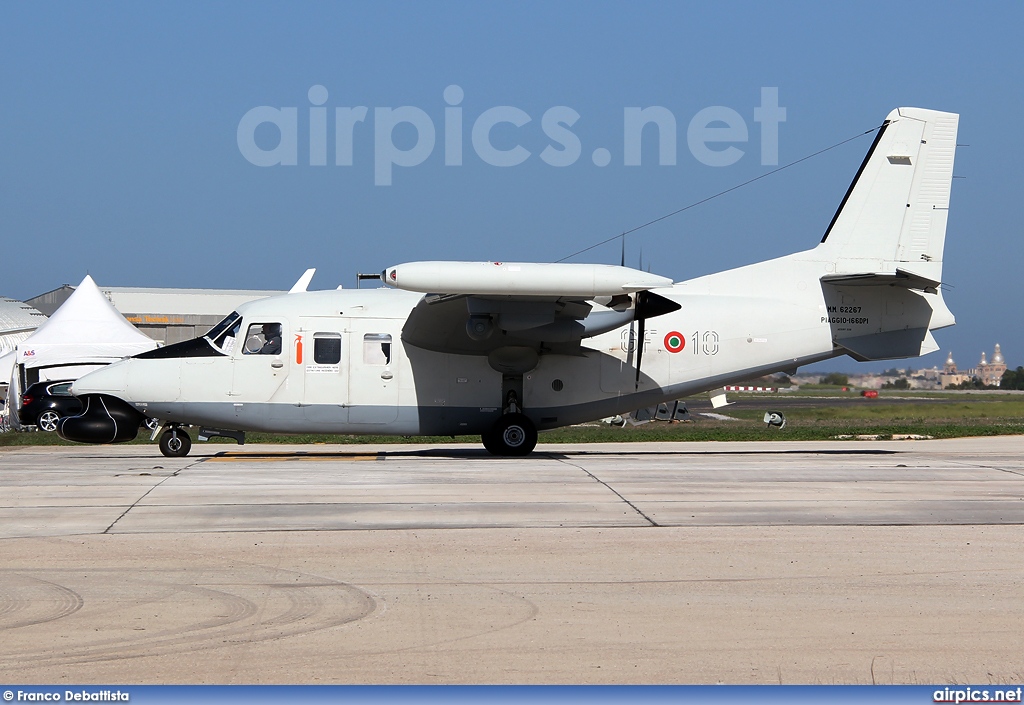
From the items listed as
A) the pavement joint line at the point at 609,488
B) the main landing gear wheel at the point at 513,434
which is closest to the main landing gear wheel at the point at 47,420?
the main landing gear wheel at the point at 513,434

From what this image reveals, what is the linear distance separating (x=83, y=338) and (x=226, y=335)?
48.5ft

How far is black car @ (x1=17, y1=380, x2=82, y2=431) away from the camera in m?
20.9

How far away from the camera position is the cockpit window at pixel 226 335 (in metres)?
18.2

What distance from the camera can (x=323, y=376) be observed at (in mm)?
18234

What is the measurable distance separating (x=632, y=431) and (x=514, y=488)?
19.5 metres

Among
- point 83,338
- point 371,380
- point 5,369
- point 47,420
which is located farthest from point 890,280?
point 5,369

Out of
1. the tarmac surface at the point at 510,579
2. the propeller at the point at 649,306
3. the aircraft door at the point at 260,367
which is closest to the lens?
the tarmac surface at the point at 510,579

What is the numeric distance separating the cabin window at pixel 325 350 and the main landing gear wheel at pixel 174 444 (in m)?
3.01

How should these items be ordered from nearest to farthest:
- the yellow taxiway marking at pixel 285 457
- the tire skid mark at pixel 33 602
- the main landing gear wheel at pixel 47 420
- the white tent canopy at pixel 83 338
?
the tire skid mark at pixel 33 602 → the yellow taxiway marking at pixel 285 457 → the main landing gear wheel at pixel 47 420 → the white tent canopy at pixel 83 338

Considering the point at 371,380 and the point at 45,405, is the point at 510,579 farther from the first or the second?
the point at 45,405

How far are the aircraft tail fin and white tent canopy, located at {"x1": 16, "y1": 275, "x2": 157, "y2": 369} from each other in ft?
68.1

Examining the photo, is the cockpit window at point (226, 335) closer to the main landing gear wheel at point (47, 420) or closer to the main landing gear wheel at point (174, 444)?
the main landing gear wheel at point (174, 444)

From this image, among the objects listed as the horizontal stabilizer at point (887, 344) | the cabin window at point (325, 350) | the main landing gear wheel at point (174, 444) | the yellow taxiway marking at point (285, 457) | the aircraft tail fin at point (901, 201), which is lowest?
the yellow taxiway marking at point (285, 457)

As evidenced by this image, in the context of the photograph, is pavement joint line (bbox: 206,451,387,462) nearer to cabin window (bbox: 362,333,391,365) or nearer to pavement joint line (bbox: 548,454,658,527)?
cabin window (bbox: 362,333,391,365)
